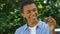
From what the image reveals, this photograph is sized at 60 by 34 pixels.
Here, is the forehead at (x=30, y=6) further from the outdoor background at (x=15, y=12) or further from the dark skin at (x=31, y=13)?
the outdoor background at (x=15, y=12)

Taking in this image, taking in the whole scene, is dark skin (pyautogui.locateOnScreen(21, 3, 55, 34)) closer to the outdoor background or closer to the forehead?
the forehead

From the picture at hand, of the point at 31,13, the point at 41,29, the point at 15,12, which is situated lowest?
the point at 15,12

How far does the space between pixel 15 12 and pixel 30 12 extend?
65.9 inches

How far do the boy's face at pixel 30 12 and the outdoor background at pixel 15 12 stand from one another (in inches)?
63.4

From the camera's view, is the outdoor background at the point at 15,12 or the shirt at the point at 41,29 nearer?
the shirt at the point at 41,29

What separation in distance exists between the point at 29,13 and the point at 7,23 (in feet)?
5.77

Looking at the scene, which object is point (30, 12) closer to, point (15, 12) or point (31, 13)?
point (31, 13)

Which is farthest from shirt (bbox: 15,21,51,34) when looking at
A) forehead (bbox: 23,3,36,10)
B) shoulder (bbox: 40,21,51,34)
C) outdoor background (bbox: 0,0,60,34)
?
outdoor background (bbox: 0,0,60,34)

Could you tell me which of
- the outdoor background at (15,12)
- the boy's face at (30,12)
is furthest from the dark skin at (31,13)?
the outdoor background at (15,12)

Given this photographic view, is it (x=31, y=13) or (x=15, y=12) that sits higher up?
(x=31, y=13)

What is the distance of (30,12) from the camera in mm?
1544

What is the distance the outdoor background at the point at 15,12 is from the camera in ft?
10.6

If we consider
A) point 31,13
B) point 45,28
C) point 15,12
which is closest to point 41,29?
point 45,28

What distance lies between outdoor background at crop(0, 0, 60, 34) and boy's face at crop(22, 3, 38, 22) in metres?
1.61
